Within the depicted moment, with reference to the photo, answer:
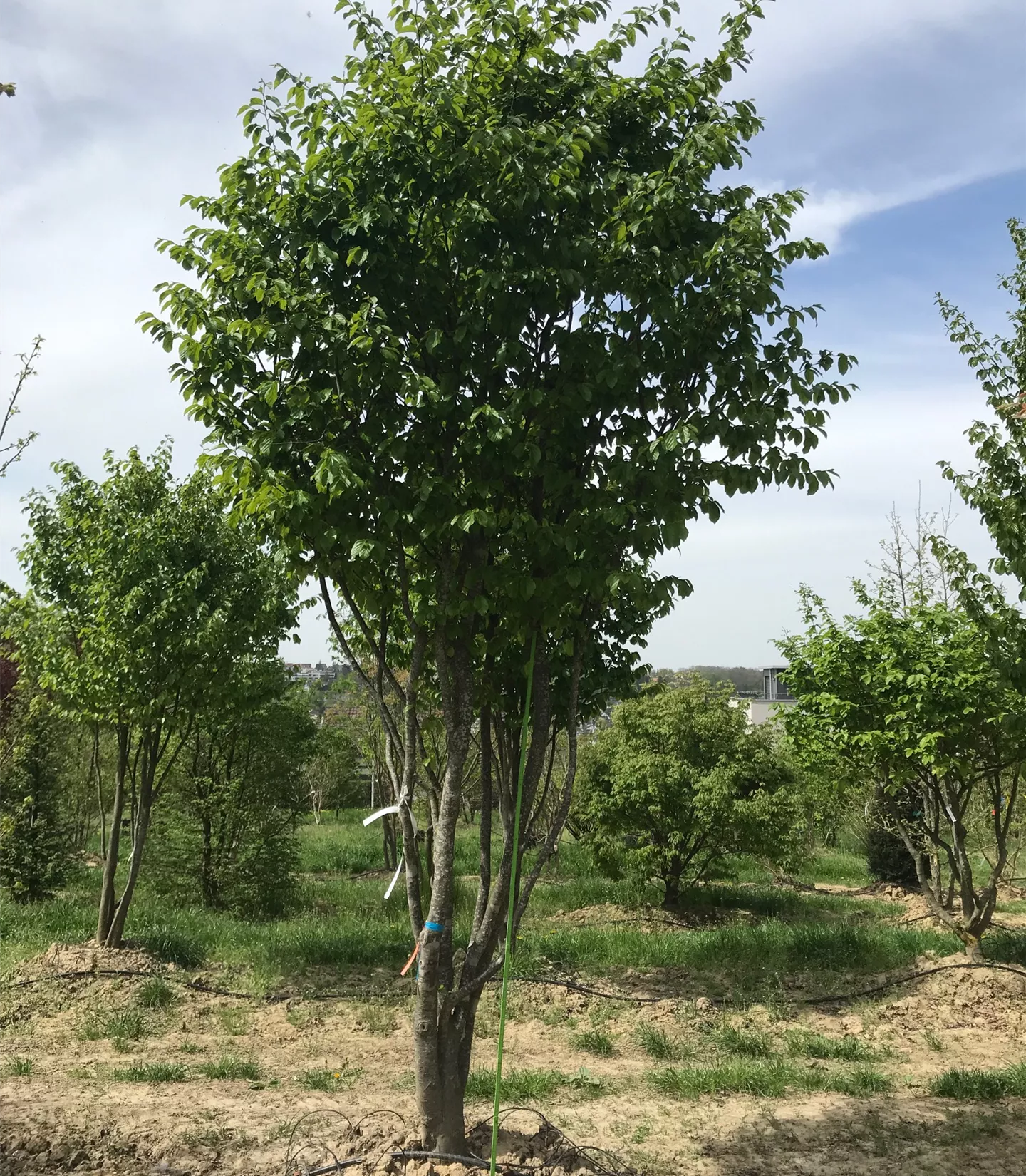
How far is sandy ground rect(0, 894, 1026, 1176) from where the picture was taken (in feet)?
15.2

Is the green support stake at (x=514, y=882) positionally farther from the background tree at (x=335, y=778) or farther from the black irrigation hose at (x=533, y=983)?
the background tree at (x=335, y=778)

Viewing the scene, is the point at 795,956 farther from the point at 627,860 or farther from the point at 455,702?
the point at 455,702

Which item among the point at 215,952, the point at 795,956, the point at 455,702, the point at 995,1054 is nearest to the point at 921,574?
the point at 795,956

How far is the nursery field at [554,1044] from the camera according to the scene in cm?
Result: 477

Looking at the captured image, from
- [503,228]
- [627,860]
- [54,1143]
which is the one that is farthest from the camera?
[627,860]

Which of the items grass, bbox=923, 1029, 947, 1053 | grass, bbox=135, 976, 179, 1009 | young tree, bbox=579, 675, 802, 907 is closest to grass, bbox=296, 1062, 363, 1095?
grass, bbox=135, 976, 179, 1009

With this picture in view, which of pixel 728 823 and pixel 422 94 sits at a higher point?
pixel 422 94

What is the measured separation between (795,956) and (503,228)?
8.12 m

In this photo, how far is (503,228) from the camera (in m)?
4.03

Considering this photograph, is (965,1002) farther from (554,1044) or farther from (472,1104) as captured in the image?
(472,1104)

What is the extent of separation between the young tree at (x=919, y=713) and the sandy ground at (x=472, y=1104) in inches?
63.5

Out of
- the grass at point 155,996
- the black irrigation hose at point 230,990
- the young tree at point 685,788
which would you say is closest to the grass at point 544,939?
the black irrigation hose at point 230,990

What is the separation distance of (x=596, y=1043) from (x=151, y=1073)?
3.07 meters

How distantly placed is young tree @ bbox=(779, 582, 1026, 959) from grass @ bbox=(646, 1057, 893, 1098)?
350 cm
